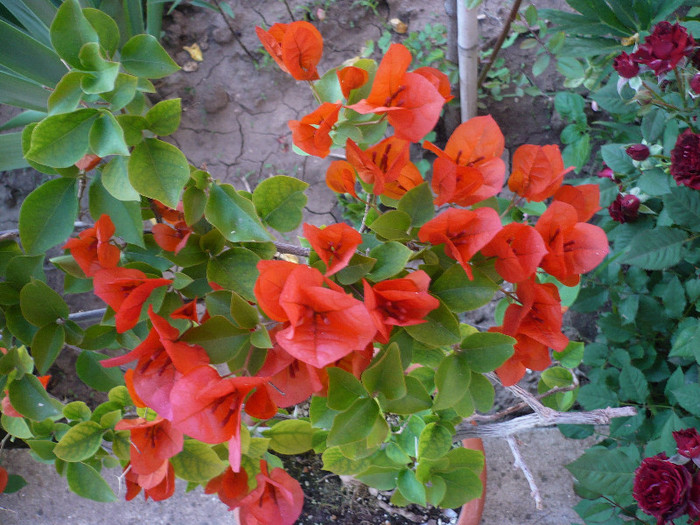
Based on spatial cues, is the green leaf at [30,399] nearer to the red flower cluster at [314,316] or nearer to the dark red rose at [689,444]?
the red flower cluster at [314,316]

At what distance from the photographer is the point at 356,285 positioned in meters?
0.55

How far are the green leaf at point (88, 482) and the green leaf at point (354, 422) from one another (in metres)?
0.38

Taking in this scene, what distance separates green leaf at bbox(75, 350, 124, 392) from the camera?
78 cm

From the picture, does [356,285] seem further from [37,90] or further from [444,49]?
[444,49]

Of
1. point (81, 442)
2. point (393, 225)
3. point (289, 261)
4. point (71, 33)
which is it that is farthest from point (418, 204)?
point (81, 442)

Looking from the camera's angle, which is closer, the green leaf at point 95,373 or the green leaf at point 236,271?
the green leaf at point 236,271

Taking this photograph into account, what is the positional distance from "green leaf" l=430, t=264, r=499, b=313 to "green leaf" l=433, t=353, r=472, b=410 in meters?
0.08

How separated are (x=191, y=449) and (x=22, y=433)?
0.26 meters

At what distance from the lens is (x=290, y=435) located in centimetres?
81

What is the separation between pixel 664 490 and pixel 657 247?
17.3 inches

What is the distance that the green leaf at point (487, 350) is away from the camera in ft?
1.81

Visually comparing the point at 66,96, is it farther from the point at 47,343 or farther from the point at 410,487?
the point at 410,487

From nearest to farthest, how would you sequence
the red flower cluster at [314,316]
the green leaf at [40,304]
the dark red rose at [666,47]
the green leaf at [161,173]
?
the red flower cluster at [314,316] < the green leaf at [161,173] < the green leaf at [40,304] < the dark red rose at [666,47]

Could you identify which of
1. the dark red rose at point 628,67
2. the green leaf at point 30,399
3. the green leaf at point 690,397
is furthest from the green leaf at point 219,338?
the green leaf at point 690,397
